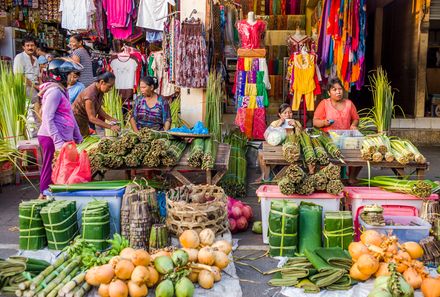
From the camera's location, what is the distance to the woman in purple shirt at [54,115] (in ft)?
17.3

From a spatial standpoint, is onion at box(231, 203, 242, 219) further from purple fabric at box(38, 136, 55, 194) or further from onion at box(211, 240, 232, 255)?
purple fabric at box(38, 136, 55, 194)

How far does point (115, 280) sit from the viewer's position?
11.6 feet

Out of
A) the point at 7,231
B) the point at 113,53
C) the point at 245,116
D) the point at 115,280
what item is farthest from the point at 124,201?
the point at 113,53

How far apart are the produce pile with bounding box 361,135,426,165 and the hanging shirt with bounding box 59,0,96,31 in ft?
19.5

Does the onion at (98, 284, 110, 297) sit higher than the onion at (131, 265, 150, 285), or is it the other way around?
the onion at (131, 265, 150, 285)

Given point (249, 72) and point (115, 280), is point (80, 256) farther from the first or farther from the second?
point (249, 72)

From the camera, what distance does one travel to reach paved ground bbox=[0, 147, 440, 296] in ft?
13.1

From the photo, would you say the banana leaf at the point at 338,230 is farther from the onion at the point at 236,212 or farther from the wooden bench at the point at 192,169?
the wooden bench at the point at 192,169

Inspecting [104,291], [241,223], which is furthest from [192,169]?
[104,291]

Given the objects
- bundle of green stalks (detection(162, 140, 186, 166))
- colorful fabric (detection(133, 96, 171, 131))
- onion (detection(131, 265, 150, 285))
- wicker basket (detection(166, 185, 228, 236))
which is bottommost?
onion (detection(131, 265, 150, 285))

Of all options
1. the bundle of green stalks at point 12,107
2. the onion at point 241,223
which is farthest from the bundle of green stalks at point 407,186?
the bundle of green stalks at point 12,107

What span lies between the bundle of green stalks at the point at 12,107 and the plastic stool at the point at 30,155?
0.17 metres

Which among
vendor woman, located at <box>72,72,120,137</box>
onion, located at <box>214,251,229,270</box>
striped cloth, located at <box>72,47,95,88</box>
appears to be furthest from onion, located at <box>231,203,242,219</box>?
striped cloth, located at <box>72,47,95,88</box>

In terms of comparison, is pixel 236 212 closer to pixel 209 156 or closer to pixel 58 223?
pixel 209 156
